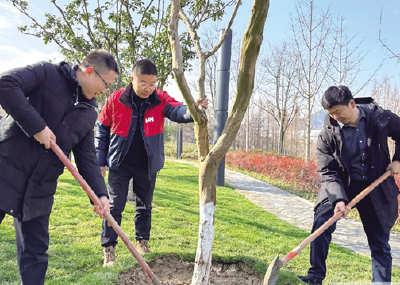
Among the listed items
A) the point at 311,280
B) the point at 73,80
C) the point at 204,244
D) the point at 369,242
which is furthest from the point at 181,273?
the point at 73,80

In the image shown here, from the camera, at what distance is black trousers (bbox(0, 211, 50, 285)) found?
7.06 ft

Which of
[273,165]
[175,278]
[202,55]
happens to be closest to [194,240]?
[175,278]

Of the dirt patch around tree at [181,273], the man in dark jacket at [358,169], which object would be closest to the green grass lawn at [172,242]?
the dirt patch around tree at [181,273]

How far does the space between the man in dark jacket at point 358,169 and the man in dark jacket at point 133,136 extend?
1384 millimetres

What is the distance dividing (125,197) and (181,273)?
0.94 metres

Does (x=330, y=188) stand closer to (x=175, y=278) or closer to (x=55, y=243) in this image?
(x=175, y=278)

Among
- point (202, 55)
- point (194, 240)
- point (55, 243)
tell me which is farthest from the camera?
point (194, 240)

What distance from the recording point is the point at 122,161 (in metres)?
3.14

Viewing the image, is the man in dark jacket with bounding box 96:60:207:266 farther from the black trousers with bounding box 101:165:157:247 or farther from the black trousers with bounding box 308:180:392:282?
the black trousers with bounding box 308:180:392:282

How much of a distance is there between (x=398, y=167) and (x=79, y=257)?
3178mm

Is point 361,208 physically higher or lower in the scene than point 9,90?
lower

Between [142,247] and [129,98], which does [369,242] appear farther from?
[129,98]

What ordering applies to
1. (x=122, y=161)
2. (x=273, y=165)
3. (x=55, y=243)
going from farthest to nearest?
(x=273, y=165)
(x=55, y=243)
(x=122, y=161)

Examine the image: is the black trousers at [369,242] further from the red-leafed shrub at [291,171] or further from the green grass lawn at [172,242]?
the red-leafed shrub at [291,171]
